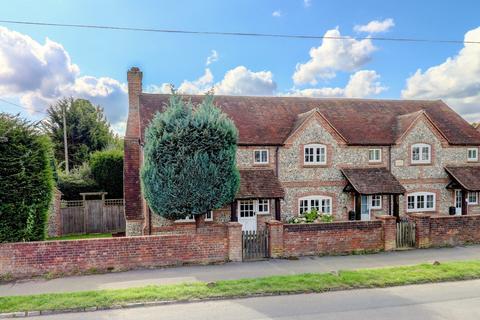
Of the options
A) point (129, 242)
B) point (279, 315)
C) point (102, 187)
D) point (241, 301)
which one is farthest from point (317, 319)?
point (102, 187)

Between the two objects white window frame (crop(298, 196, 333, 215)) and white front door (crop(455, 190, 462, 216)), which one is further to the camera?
white front door (crop(455, 190, 462, 216))

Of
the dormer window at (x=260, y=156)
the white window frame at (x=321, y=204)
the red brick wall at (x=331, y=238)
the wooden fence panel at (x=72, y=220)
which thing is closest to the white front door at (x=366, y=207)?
the white window frame at (x=321, y=204)

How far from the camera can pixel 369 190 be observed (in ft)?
67.6

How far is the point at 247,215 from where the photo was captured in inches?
803

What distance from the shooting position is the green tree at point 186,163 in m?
14.6

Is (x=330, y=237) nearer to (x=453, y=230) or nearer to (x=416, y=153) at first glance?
(x=453, y=230)

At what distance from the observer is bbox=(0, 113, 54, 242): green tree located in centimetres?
1252

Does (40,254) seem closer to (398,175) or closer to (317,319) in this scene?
(317,319)

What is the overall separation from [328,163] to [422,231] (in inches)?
271

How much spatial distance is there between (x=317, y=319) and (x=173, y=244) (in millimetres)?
6616

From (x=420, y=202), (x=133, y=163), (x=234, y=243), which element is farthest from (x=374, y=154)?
(x=133, y=163)

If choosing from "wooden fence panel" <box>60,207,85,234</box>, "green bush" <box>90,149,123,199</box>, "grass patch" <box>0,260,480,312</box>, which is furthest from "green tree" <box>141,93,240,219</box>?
"green bush" <box>90,149,123,199</box>

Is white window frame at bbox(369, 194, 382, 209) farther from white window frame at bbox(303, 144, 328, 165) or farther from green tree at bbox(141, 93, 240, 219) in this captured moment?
green tree at bbox(141, 93, 240, 219)

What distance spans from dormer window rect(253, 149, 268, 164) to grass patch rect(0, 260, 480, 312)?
971cm
